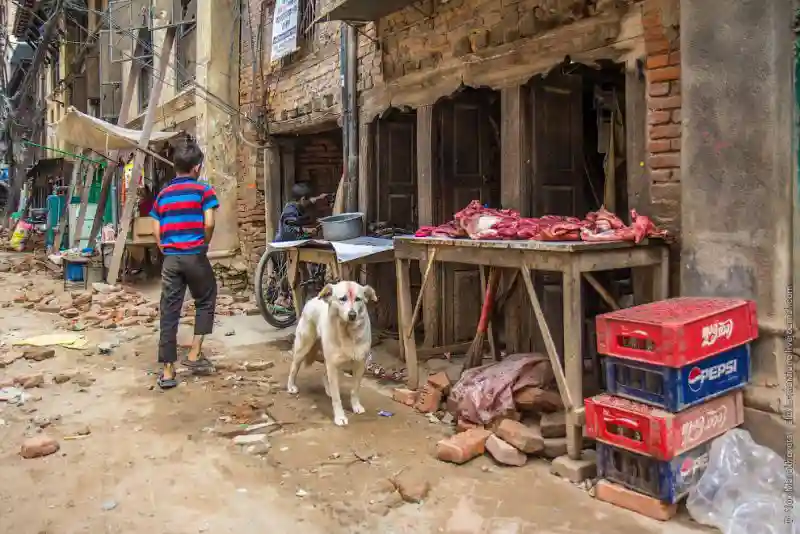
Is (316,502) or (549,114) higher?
(549,114)

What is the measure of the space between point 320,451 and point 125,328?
519cm

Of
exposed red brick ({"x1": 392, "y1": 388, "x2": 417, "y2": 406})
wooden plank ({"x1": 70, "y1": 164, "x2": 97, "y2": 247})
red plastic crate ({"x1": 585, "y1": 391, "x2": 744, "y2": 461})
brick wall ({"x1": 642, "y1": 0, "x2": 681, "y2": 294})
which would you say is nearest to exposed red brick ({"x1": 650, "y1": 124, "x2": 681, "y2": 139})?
brick wall ({"x1": 642, "y1": 0, "x2": 681, "y2": 294})

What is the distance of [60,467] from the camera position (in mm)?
4066

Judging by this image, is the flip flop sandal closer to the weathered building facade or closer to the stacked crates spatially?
the weathered building facade

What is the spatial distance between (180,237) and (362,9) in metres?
3.19

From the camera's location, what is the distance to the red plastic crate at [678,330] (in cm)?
332

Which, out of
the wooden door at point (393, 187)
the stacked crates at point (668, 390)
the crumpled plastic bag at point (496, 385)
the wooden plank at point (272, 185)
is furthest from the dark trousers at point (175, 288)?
the wooden plank at point (272, 185)

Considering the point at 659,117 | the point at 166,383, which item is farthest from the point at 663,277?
the point at 166,383

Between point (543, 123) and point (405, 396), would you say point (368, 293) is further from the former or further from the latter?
point (543, 123)

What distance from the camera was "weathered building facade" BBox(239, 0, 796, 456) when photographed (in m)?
3.91

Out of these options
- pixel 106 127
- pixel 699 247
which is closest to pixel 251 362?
pixel 699 247

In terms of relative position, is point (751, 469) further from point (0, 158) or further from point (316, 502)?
point (0, 158)

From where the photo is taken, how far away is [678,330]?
10.8 ft

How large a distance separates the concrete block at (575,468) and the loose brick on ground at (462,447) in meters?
0.48
